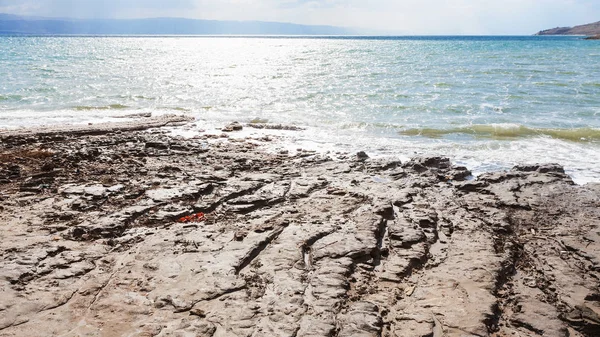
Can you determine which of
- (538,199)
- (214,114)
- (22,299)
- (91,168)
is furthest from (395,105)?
(22,299)

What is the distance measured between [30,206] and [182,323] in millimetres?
4297

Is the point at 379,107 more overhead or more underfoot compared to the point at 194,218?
more overhead

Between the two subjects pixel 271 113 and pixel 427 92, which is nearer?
pixel 271 113

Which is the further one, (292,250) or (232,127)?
(232,127)

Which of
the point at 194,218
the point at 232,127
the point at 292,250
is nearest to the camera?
the point at 292,250

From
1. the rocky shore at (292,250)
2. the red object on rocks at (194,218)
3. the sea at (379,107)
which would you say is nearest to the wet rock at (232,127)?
the sea at (379,107)

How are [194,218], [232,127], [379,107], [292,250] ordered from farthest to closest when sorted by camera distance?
1. [379,107]
2. [232,127]
3. [194,218]
4. [292,250]

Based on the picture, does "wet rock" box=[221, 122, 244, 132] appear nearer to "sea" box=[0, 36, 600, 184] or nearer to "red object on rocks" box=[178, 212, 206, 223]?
"sea" box=[0, 36, 600, 184]

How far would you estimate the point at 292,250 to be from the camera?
5.47 metres

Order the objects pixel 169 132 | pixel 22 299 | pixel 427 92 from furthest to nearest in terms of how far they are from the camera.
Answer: pixel 427 92 < pixel 169 132 < pixel 22 299

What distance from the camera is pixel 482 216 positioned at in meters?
6.80

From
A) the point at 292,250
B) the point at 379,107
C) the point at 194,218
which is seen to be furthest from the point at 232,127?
the point at 292,250

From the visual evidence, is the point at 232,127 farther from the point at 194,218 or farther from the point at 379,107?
the point at 194,218

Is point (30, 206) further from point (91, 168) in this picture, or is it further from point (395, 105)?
point (395, 105)
